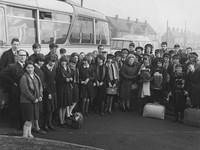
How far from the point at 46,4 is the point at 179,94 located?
492cm

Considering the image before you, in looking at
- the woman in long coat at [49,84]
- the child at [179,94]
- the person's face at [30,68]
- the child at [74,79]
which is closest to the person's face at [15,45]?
the woman in long coat at [49,84]

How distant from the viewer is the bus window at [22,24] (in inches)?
306

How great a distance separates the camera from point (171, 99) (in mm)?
8328

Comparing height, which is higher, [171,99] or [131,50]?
[131,50]

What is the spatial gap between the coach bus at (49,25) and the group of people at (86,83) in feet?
4.36

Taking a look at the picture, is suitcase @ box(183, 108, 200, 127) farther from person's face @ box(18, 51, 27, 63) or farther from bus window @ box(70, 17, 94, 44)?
bus window @ box(70, 17, 94, 44)

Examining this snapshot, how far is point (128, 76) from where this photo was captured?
331 inches

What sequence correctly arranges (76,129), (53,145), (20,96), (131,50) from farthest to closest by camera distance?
(131,50) → (76,129) → (20,96) → (53,145)

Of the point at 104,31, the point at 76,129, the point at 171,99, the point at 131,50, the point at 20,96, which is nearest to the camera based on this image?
the point at 20,96

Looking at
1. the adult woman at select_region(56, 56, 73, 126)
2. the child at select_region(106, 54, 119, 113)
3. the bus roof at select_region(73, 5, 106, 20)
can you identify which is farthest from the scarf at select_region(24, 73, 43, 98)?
the bus roof at select_region(73, 5, 106, 20)

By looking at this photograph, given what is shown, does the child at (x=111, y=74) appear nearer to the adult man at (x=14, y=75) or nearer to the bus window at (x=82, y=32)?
the bus window at (x=82, y=32)

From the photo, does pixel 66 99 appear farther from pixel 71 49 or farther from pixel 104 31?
pixel 104 31

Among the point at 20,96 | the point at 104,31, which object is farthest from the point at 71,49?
the point at 20,96

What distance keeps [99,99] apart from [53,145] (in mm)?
5421
